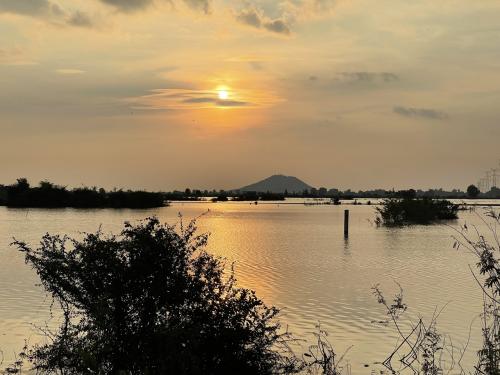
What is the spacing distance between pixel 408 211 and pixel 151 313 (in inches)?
2994

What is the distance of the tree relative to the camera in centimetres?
1003

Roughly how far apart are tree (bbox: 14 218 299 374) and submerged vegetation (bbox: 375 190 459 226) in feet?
229

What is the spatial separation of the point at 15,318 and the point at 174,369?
10695mm

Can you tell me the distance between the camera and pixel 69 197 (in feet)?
463

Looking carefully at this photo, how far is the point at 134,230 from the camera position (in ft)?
37.9

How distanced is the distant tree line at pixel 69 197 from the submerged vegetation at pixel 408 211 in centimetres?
7636

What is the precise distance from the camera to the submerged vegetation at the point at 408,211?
81.2 metres

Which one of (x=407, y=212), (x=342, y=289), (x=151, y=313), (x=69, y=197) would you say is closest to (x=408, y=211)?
(x=407, y=212)

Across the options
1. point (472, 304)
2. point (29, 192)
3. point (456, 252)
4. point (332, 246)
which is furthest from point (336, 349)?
point (29, 192)

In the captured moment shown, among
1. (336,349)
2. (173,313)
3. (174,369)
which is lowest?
(336,349)

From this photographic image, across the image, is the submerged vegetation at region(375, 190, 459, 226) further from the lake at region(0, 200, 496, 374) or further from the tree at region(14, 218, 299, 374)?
the tree at region(14, 218, 299, 374)

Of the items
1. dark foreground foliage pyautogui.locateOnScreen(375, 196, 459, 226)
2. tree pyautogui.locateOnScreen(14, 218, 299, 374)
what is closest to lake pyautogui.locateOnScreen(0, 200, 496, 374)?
tree pyautogui.locateOnScreen(14, 218, 299, 374)

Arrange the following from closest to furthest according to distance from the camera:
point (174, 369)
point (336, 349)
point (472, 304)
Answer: point (174, 369), point (336, 349), point (472, 304)

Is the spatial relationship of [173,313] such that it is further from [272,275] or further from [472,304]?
[272,275]
